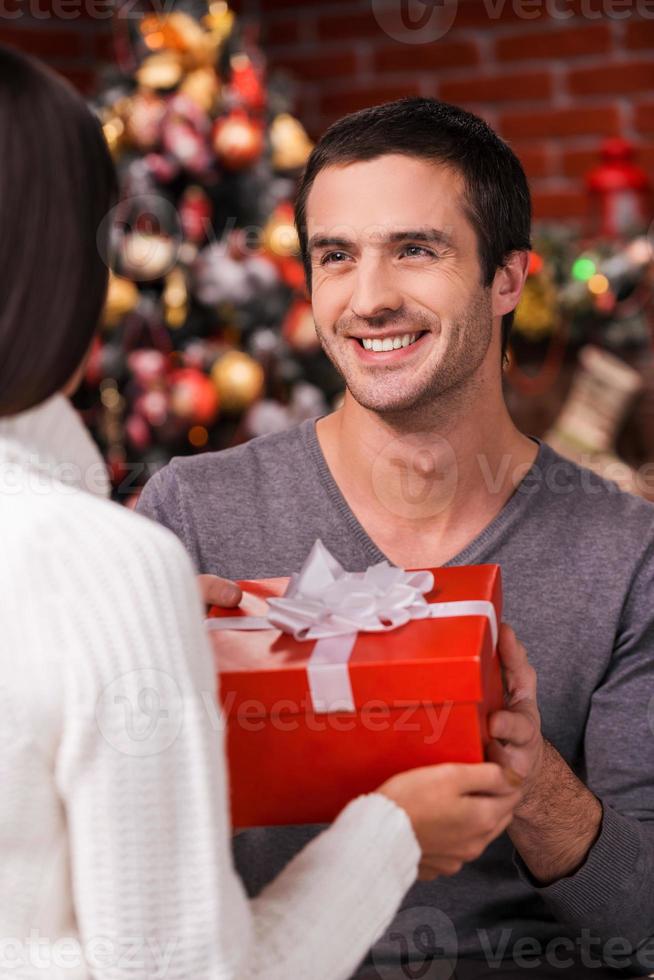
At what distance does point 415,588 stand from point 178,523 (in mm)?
466

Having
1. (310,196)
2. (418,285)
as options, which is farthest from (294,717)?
(310,196)

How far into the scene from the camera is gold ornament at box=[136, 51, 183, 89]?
9.87 feet

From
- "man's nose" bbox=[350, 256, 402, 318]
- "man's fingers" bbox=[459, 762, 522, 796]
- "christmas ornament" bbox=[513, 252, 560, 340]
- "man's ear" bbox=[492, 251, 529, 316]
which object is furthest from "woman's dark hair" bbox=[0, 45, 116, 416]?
"christmas ornament" bbox=[513, 252, 560, 340]

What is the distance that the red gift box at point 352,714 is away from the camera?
0.97 metres

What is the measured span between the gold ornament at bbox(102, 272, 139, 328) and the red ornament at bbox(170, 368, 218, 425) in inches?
7.5

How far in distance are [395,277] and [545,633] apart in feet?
1.43

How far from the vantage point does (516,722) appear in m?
1.07

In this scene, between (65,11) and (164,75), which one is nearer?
(164,75)

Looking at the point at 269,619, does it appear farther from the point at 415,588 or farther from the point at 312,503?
the point at 312,503

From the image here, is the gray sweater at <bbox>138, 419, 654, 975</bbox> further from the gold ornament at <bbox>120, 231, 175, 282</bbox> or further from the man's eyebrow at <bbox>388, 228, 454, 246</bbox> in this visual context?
the gold ornament at <bbox>120, 231, 175, 282</bbox>

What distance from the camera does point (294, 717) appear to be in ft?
3.24

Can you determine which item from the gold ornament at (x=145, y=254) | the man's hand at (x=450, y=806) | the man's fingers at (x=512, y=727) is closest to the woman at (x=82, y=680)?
the man's hand at (x=450, y=806)

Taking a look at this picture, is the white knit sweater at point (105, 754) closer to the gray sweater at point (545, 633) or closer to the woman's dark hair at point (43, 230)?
the woman's dark hair at point (43, 230)

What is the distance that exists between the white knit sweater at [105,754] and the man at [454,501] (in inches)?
23.2
